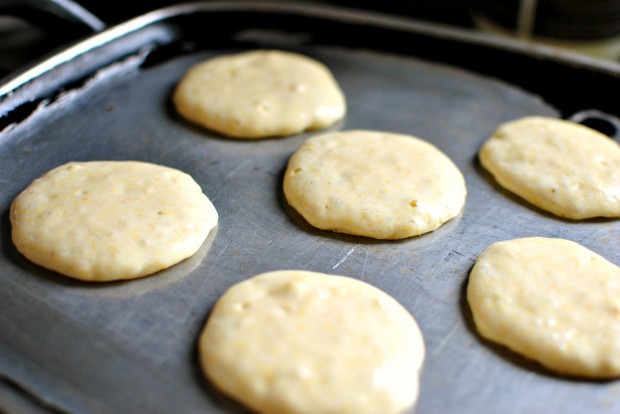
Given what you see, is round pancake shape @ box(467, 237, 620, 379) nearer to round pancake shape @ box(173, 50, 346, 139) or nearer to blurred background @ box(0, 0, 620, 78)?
round pancake shape @ box(173, 50, 346, 139)

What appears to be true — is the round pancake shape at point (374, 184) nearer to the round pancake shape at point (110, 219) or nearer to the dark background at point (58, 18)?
the round pancake shape at point (110, 219)

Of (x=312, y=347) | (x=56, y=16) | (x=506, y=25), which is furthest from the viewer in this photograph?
(x=506, y=25)

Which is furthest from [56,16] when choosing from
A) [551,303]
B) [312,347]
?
[551,303]

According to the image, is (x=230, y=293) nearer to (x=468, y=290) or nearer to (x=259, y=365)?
(x=259, y=365)

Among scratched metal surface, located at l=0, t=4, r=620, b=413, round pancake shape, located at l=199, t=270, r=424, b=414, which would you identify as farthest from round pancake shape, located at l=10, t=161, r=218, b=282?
round pancake shape, located at l=199, t=270, r=424, b=414

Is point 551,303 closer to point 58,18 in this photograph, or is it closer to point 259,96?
point 259,96

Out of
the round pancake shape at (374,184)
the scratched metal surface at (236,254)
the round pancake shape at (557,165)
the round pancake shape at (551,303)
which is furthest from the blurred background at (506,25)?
the round pancake shape at (551,303)
